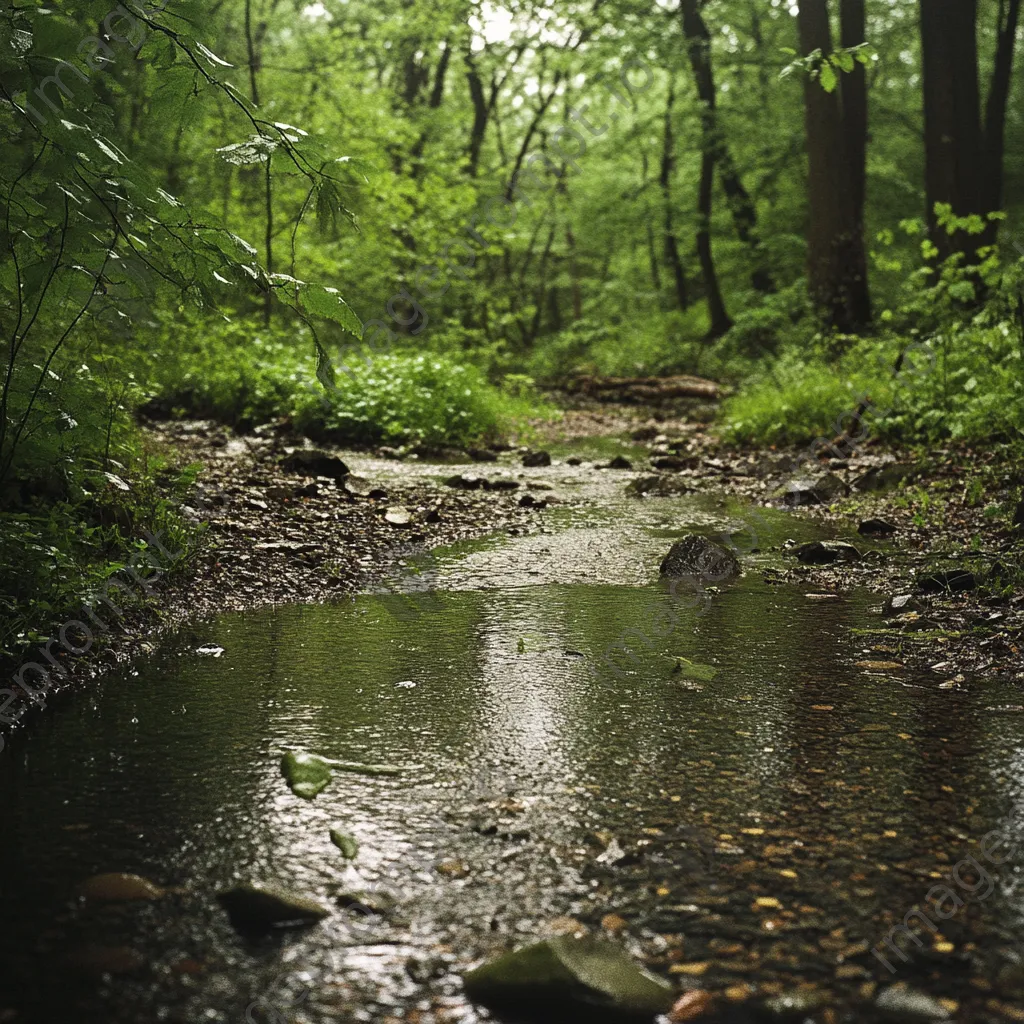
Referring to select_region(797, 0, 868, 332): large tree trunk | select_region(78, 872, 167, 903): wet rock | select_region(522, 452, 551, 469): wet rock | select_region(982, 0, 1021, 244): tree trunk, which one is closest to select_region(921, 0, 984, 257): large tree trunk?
select_region(797, 0, 868, 332): large tree trunk

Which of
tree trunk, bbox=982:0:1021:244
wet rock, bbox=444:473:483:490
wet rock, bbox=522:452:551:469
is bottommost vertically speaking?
wet rock, bbox=444:473:483:490

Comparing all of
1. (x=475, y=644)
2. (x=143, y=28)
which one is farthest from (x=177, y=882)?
(x=143, y=28)

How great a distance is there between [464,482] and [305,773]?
20.0 ft

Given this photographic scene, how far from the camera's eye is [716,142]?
71.8 feet

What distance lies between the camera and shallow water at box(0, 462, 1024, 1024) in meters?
2.21

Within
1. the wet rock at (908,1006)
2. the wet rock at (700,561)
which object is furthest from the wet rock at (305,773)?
the wet rock at (700,561)

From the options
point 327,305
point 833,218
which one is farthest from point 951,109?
point 327,305

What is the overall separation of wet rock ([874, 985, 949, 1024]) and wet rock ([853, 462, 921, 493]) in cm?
690

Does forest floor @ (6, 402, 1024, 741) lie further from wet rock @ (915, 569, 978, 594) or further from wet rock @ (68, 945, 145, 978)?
wet rock @ (68, 945, 145, 978)

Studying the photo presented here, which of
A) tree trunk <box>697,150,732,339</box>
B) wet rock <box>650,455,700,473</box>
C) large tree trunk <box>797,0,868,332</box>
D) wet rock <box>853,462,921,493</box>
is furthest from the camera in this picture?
tree trunk <box>697,150,732,339</box>

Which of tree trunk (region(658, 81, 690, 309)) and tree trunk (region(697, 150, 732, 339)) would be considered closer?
tree trunk (region(697, 150, 732, 339))

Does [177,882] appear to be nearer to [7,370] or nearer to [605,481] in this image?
[7,370]

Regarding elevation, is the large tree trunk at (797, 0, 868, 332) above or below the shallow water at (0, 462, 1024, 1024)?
above

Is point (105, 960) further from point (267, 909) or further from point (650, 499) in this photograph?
point (650, 499)
